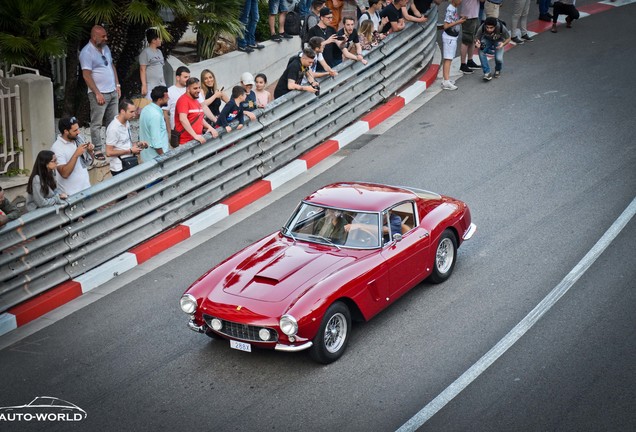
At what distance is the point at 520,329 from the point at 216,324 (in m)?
3.27

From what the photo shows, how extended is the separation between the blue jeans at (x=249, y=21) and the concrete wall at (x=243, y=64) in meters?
0.25

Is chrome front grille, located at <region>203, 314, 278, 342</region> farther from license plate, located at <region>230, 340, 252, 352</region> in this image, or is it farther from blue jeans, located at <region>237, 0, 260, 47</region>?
blue jeans, located at <region>237, 0, 260, 47</region>

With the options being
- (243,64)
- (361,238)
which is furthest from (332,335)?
(243,64)

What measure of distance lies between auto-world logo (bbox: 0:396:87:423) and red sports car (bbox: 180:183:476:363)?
5.01 feet

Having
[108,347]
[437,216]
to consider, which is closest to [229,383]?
[108,347]

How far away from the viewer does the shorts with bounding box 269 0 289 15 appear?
1858 cm

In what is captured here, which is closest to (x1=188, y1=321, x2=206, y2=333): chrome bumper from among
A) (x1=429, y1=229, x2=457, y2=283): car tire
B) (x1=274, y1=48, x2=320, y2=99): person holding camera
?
(x1=429, y1=229, x2=457, y2=283): car tire

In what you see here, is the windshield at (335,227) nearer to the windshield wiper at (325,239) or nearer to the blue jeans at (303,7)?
the windshield wiper at (325,239)

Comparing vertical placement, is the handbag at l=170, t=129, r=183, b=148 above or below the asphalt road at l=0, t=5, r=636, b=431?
above

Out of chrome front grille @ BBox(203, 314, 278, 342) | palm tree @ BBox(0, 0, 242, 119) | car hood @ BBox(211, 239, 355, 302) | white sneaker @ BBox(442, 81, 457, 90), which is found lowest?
white sneaker @ BBox(442, 81, 457, 90)

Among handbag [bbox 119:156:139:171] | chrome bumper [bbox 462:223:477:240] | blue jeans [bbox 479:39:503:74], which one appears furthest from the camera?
blue jeans [bbox 479:39:503:74]

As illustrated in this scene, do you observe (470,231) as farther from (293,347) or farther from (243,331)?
(243,331)

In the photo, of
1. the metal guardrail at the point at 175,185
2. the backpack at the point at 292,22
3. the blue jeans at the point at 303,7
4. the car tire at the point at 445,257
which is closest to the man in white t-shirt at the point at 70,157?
the metal guardrail at the point at 175,185

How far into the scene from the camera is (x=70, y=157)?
35.8ft
